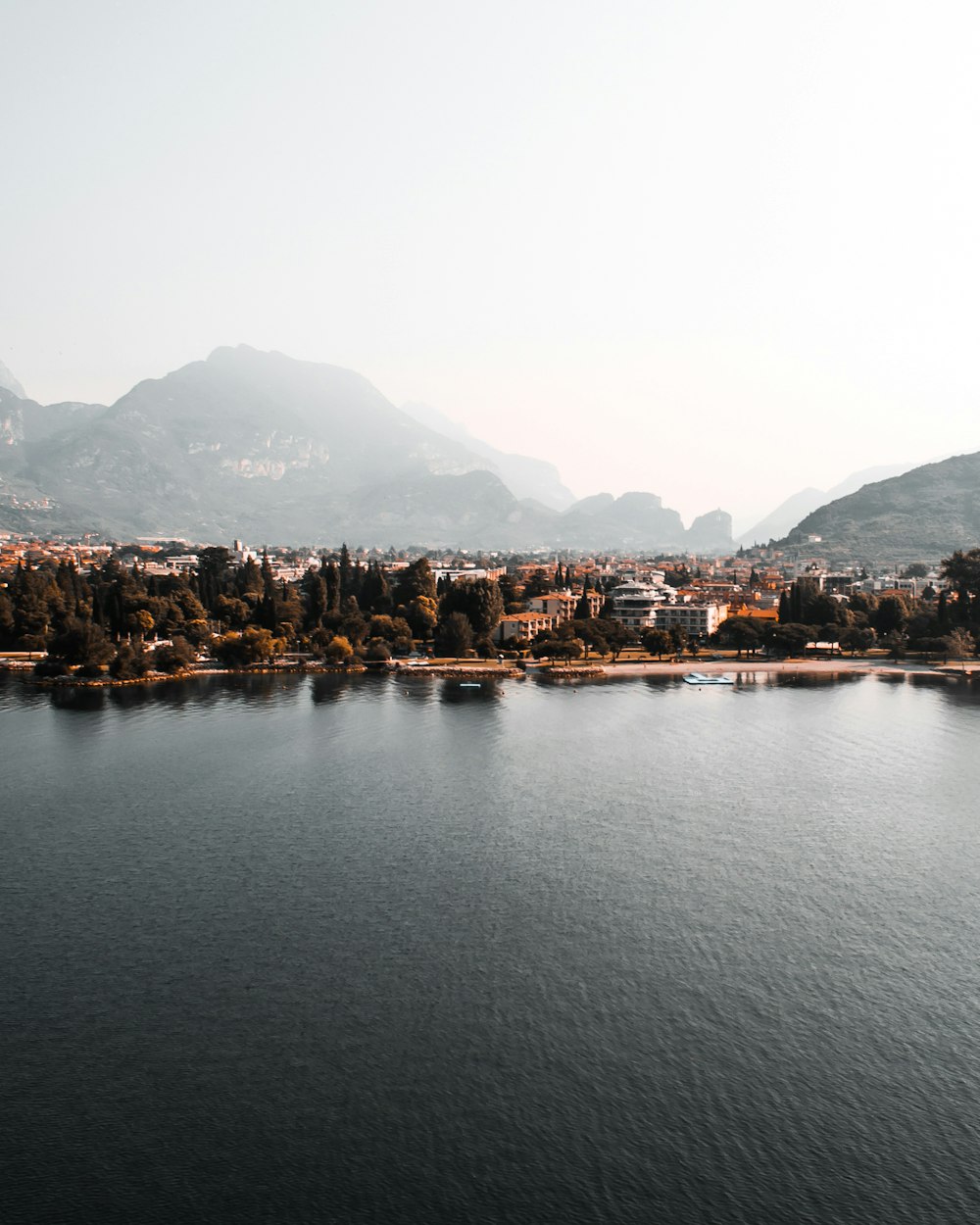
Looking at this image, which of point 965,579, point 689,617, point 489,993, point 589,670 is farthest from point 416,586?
point 489,993

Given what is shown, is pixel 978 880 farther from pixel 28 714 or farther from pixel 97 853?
pixel 28 714

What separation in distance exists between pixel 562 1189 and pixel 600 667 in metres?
62.6

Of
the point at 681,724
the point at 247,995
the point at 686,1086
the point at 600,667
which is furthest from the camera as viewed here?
the point at 600,667

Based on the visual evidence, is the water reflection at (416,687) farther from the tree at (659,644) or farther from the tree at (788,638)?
the tree at (788,638)

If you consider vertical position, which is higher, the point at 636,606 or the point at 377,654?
the point at 636,606

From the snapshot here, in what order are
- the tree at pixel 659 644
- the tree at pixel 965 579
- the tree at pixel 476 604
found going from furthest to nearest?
the tree at pixel 965 579
the tree at pixel 476 604
the tree at pixel 659 644

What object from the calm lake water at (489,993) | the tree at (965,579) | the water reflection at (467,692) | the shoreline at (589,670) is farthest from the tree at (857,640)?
the calm lake water at (489,993)

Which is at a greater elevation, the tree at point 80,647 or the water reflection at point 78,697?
the tree at point 80,647

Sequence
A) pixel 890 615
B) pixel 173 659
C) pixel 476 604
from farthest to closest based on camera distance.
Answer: pixel 890 615 < pixel 476 604 < pixel 173 659

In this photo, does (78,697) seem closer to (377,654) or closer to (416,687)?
(416,687)

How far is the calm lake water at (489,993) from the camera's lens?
16.2 meters

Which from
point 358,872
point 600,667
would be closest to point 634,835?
point 358,872

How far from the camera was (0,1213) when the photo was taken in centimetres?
1534

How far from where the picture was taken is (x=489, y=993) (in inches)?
869
